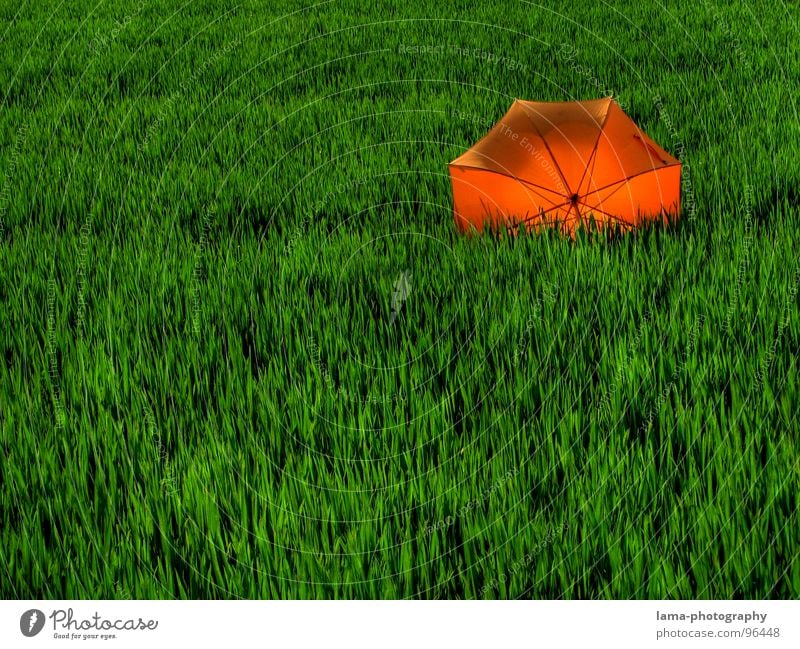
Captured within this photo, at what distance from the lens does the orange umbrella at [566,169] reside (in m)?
2.51

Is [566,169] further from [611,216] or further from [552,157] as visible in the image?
[611,216]

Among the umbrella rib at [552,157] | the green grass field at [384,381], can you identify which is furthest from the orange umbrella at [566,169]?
the green grass field at [384,381]

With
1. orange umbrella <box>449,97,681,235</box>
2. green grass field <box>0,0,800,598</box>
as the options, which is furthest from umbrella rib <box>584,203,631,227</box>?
green grass field <box>0,0,800,598</box>

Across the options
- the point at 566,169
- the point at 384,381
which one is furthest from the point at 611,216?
the point at 384,381

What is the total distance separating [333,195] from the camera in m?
3.39

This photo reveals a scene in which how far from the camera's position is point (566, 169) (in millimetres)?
2523

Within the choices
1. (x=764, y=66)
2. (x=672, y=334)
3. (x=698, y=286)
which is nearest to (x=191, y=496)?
(x=672, y=334)

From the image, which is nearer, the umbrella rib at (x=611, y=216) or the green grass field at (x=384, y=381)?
the green grass field at (x=384, y=381)

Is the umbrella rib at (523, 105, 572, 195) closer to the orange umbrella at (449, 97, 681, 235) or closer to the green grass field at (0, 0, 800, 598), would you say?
the orange umbrella at (449, 97, 681, 235)

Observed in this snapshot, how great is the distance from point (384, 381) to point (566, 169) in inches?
44.3

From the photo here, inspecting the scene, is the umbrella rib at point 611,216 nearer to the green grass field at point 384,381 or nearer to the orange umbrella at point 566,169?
the orange umbrella at point 566,169

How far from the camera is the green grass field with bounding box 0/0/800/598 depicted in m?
1.33

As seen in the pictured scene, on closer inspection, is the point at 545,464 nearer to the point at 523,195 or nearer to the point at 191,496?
the point at 191,496

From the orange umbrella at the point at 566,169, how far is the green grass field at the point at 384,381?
14 centimetres
